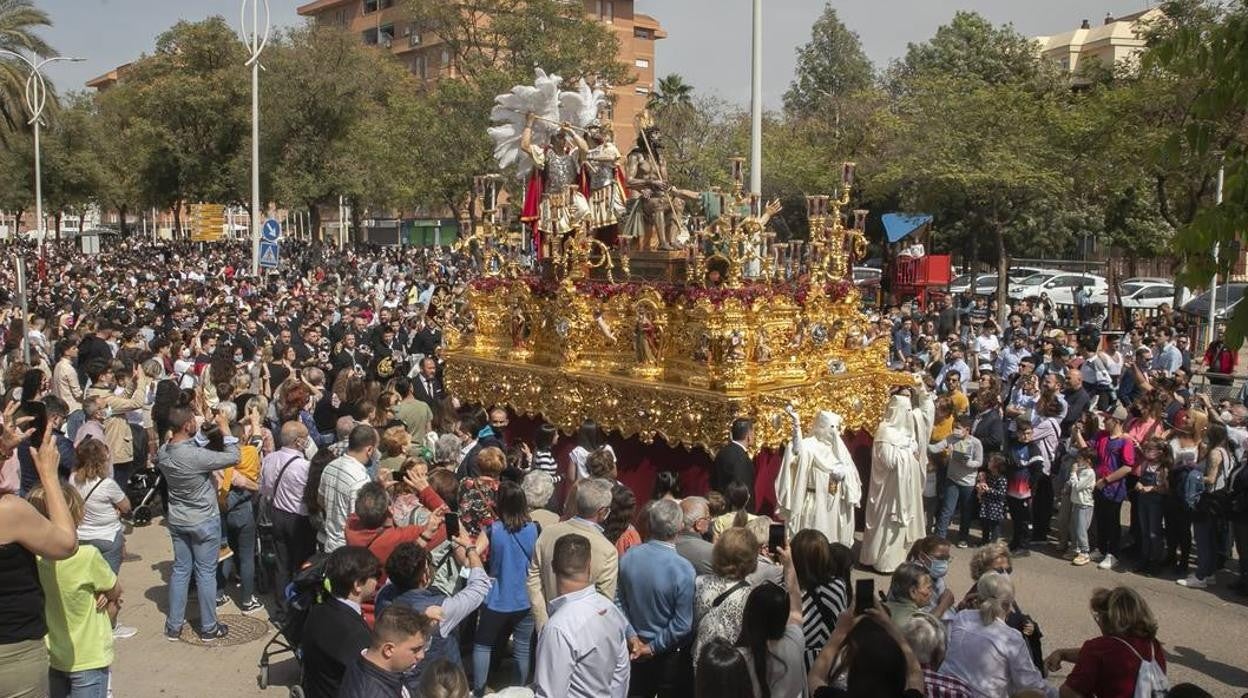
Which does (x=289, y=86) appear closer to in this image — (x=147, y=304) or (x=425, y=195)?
(x=425, y=195)

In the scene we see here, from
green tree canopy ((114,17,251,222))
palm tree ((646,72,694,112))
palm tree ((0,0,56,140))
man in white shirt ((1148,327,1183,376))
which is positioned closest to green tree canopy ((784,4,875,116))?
palm tree ((646,72,694,112))

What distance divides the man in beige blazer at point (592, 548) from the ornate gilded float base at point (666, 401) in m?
3.83

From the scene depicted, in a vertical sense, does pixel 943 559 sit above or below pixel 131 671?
above

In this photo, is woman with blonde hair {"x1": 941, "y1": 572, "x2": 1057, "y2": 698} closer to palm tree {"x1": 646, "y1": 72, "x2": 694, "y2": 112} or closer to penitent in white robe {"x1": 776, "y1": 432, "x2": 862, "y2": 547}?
penitent in white robe {"x1": 776, "y1": 432, "x2": 862, "y2": 547}

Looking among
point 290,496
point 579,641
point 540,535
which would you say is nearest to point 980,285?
point 290,496

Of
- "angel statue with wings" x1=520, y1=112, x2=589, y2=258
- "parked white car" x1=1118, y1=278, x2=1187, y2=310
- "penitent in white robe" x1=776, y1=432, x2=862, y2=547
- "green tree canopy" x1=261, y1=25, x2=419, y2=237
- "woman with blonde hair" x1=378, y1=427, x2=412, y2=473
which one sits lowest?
"penitent in white robe" x1=776, y1=432, x2=862, y2=547

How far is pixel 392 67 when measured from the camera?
200 ft

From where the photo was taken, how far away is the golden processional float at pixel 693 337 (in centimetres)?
1079

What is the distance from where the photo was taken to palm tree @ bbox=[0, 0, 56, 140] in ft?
123

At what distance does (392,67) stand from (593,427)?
54093 mm

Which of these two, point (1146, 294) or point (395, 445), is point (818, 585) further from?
point (1146, 294)

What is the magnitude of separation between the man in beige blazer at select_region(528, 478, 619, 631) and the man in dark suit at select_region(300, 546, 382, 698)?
1.33 meters

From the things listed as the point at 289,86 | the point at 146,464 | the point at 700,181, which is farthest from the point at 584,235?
the point at 289,86

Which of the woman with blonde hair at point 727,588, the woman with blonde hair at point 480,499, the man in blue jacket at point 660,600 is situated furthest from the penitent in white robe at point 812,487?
the woman with blonde hair at point 727,588
